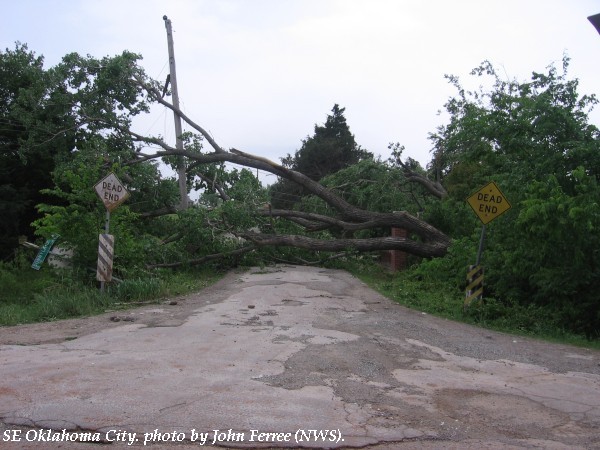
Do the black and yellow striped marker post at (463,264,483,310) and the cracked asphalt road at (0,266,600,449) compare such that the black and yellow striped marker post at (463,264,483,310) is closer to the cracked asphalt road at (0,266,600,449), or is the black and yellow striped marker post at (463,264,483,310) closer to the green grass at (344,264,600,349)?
the green grass at (344,264,600,349)

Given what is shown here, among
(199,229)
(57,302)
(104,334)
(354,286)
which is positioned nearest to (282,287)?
(354,286)

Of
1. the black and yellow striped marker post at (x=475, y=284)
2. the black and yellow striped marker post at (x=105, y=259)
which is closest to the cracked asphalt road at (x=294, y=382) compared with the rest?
the black and yellow striped marker post at (x=475, y=284)

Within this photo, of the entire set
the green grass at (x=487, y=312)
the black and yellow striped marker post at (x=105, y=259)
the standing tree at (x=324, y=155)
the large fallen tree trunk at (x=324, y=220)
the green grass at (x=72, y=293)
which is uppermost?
the standing tree at (x=324, y=155)

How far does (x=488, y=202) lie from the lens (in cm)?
1196

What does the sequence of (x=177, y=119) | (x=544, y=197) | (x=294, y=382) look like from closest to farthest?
1. (x=294, y=382)
2. (x=544, y=197)
3. (x=177, y=119)

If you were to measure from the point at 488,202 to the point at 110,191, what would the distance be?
7829mm

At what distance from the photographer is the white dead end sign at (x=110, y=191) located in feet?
40.3

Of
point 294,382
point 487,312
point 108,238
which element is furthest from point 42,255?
point 294,382

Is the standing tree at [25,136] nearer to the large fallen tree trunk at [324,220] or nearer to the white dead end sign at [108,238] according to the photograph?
the large fallen tree trunk at [324,220]

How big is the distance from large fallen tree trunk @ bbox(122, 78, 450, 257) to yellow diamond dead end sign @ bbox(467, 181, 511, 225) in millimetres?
7386

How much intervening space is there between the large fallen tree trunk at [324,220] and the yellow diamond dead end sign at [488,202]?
7.39 m

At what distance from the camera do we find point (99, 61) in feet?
65.0

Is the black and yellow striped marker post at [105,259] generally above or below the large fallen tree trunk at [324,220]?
below

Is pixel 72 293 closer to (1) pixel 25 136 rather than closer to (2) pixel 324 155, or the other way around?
(1) pixel 25 136
